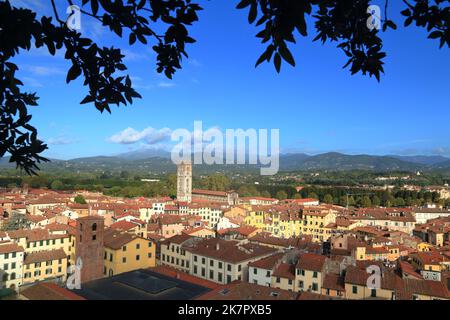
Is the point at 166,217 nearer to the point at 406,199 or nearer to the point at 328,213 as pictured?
the point at 328,213

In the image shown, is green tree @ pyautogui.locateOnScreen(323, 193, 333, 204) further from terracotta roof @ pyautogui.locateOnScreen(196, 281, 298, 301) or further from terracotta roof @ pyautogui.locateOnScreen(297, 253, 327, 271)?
terracotta roof @ pyautogui.locateOnScreen(196, 281, 298, 301)

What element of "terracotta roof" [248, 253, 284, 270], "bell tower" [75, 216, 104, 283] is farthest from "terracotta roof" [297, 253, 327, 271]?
"bell tower" [75, 216, 104, 283]

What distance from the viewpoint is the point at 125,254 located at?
71.6ft

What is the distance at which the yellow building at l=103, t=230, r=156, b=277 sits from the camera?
71.0 ft

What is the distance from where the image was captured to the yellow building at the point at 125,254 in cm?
2164

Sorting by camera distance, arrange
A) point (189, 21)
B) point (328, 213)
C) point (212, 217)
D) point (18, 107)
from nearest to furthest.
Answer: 1. point (18, 107)
2. point (189, 21)
3. point (328, 213)
4. point (212, 217)

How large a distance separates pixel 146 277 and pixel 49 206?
107 feet

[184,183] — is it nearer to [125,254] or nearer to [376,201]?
[376,201]

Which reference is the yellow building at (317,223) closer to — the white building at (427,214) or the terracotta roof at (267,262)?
the white building at (427,214)

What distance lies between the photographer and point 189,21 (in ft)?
7.37

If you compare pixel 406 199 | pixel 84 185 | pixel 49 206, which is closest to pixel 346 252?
pixel 49 206

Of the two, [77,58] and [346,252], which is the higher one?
[77,58]

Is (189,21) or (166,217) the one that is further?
(166,217)

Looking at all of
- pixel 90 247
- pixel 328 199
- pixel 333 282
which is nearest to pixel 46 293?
pixel 90 247
